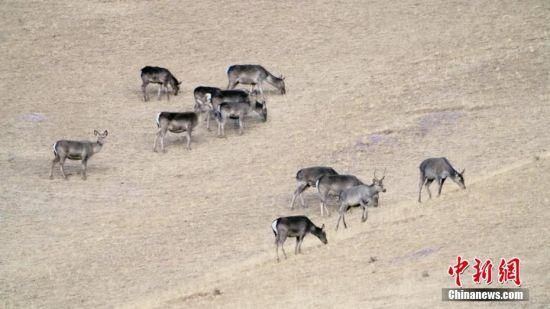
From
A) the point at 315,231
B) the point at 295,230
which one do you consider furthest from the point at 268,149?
the point at 295,230

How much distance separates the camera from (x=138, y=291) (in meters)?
27.7

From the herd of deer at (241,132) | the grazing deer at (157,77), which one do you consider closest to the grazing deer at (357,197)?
the herd of deer at (241,132)

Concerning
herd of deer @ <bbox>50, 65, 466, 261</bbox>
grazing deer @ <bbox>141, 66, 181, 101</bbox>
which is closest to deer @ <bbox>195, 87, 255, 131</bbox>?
herd of deer @ <bbox>50, 65, 466, 261</bbox>

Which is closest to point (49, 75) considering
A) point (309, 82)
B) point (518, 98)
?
point (309, 82)

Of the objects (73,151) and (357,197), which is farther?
(73,151)

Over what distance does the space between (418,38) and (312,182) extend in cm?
1470

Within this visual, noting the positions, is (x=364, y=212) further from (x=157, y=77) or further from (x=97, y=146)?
(x=157, y=77)

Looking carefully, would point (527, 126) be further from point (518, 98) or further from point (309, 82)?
point (309, 82)

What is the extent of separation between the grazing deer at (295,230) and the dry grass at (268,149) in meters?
0.35

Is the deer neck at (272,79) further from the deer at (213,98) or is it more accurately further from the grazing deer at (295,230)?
the grazing deer at (295,230)

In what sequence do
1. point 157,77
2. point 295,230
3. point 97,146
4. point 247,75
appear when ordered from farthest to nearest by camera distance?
point 247,75 < point 157,77 < point 97,146 < point 295,230

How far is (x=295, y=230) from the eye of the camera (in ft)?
92.6

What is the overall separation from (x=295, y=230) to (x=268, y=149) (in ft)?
30.0

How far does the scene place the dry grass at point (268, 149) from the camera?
2736 centimetres
